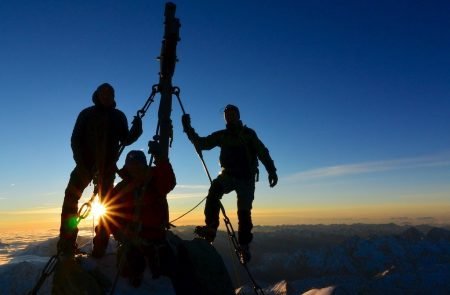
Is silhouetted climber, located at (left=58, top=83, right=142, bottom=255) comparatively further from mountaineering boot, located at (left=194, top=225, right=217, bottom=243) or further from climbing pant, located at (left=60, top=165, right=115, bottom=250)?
mountaineering boot, located at (left=194, top=225, right=217, bottom=243)

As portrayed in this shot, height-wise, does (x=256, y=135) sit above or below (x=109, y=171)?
above

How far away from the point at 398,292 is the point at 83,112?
96.9 meters

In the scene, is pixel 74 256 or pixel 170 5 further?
pixel 170 5

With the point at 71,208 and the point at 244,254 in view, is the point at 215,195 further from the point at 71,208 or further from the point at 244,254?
the point at 71,208

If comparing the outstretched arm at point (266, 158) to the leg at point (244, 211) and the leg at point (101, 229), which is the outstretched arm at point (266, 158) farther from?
the leg at point (101, 229)

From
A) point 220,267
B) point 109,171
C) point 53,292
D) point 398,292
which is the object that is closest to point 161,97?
point 109,171

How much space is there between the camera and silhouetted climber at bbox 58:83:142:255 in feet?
29.2

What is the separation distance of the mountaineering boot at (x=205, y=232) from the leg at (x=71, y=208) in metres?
3.04

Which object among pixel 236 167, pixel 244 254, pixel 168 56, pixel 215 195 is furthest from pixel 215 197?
pixel 168 56

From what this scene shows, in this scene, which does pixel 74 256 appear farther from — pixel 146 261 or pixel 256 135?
pixel 256 135

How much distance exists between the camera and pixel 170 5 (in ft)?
32.5

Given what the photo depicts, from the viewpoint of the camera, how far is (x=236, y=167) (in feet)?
34.6

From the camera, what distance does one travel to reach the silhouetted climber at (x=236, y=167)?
1042 centimetres

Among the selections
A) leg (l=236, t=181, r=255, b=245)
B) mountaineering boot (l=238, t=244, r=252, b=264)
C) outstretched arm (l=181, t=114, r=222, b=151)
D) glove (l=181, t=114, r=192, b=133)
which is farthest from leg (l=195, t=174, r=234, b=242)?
glove (l=181, t=114, r=192, b=133)
